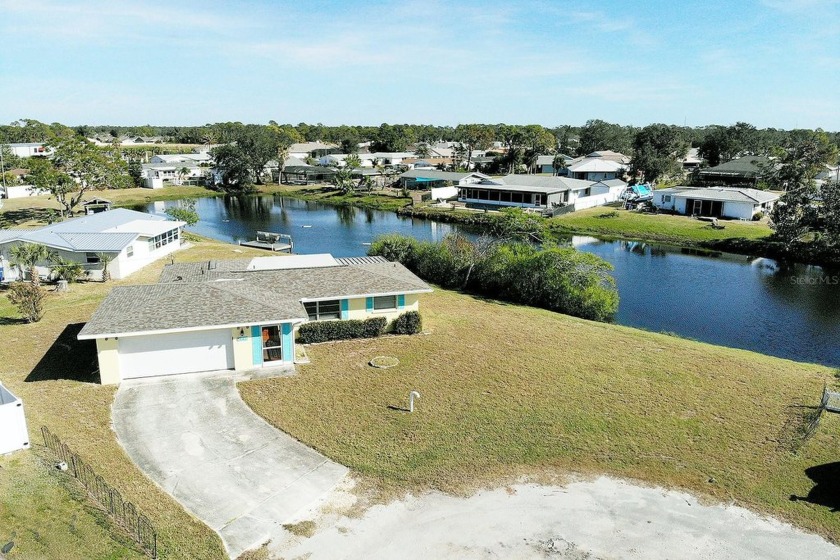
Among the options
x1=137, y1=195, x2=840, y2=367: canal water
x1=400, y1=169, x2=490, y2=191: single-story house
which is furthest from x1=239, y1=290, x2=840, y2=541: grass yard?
x1=400, y1=169, x2=490, y2=191: single-story house

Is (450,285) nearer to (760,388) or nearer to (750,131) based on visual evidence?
(760,388)

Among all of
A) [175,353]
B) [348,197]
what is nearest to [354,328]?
[175,353]

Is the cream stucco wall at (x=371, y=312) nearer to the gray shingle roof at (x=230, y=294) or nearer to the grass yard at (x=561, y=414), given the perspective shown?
the gray shingle roof at (x=230, y=294)

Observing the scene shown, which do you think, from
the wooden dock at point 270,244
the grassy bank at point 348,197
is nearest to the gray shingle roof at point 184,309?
the wooden dock at point 270,244

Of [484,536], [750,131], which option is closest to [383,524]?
[484,536]

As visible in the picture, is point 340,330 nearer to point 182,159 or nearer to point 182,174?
point 182,174

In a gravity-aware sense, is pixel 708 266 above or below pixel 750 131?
below
